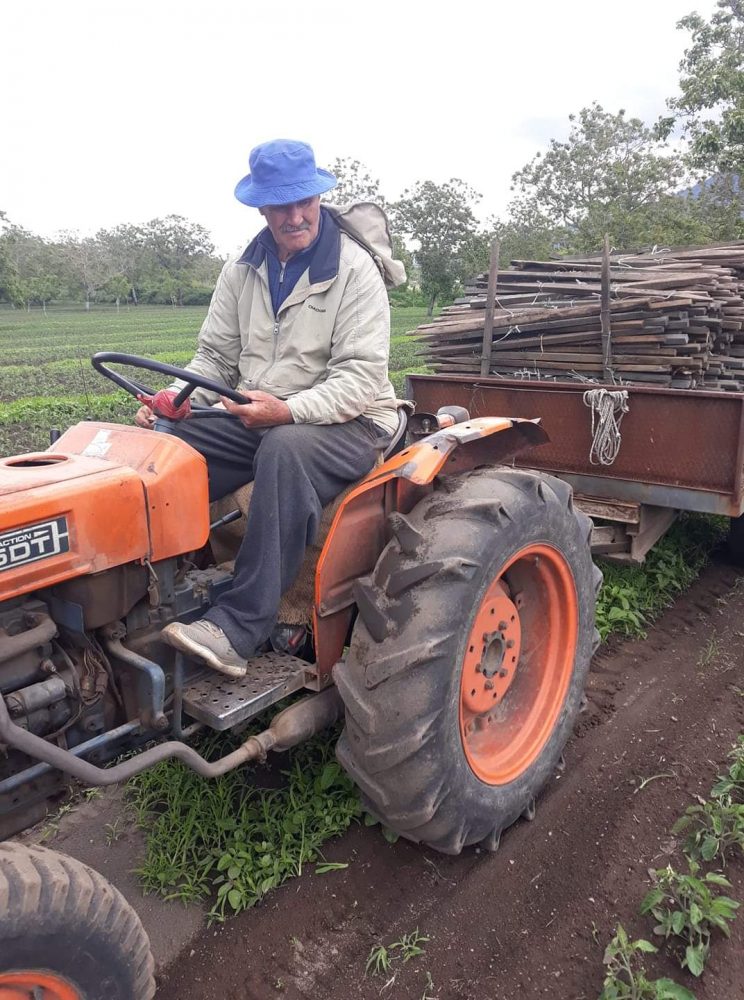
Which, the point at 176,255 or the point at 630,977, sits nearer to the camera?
the point at 630,977

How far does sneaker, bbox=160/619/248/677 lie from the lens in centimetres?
218

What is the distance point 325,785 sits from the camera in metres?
2.77

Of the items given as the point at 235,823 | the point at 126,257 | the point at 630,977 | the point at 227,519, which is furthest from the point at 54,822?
the point at 126,257

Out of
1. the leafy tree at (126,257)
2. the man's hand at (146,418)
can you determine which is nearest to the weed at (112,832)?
the man's hand at (146,418)

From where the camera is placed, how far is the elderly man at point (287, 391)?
236cm

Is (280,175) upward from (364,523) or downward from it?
upward

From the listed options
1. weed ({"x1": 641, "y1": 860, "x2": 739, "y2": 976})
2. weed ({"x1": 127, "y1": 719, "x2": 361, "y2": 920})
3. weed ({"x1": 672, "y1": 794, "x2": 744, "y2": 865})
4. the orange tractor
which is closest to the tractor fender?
the orange tractor

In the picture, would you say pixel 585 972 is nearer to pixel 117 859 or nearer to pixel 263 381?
pixel 117 859

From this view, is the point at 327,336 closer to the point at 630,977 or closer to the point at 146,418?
the point at 146,418

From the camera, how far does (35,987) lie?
5.20 feet

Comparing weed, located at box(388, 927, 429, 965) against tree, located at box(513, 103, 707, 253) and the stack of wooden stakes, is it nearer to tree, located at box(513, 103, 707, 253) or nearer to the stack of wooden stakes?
the stack of wooden stakes

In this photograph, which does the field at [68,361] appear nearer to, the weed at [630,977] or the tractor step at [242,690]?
the tractor step at [242,690]

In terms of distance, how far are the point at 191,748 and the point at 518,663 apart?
1.23 m

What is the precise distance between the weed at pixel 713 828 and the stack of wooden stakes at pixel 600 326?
93.5 inches
